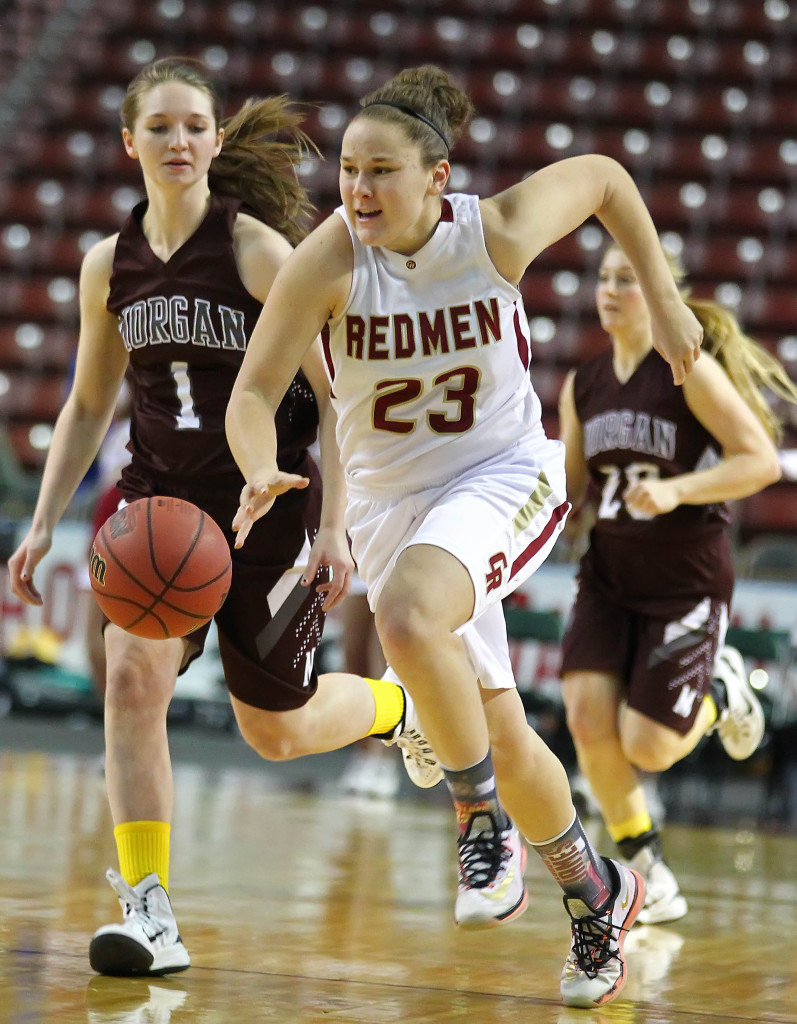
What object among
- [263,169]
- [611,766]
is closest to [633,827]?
[611,766]

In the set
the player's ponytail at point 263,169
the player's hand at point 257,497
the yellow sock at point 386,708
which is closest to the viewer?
the player's hand at point 257,497

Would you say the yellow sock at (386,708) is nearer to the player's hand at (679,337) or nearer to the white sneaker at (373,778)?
the player's hand at (679,337)

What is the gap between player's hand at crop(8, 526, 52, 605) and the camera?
3.33 meters

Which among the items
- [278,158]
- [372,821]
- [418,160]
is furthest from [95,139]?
[418,160]

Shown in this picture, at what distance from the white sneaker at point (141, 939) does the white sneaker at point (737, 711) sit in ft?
7.22

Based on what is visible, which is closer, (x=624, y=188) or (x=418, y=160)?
(x=418, y=160)

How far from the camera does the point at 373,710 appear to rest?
3.85m

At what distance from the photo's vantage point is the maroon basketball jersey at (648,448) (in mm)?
4348

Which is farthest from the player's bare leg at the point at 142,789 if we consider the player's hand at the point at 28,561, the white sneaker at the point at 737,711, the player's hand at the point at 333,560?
the white sneaker at the point at 737,711

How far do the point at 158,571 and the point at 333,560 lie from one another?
346 mm

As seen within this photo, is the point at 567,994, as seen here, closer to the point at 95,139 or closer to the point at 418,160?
the point at 418,160

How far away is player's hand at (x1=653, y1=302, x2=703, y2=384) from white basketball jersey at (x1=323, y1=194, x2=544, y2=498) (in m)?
0.31

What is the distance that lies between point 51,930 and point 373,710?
0.97 meters

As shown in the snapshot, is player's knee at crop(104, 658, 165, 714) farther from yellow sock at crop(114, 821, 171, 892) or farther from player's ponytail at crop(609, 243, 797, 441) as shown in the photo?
player's ponytail at crop(609, 243, 797, 441)
